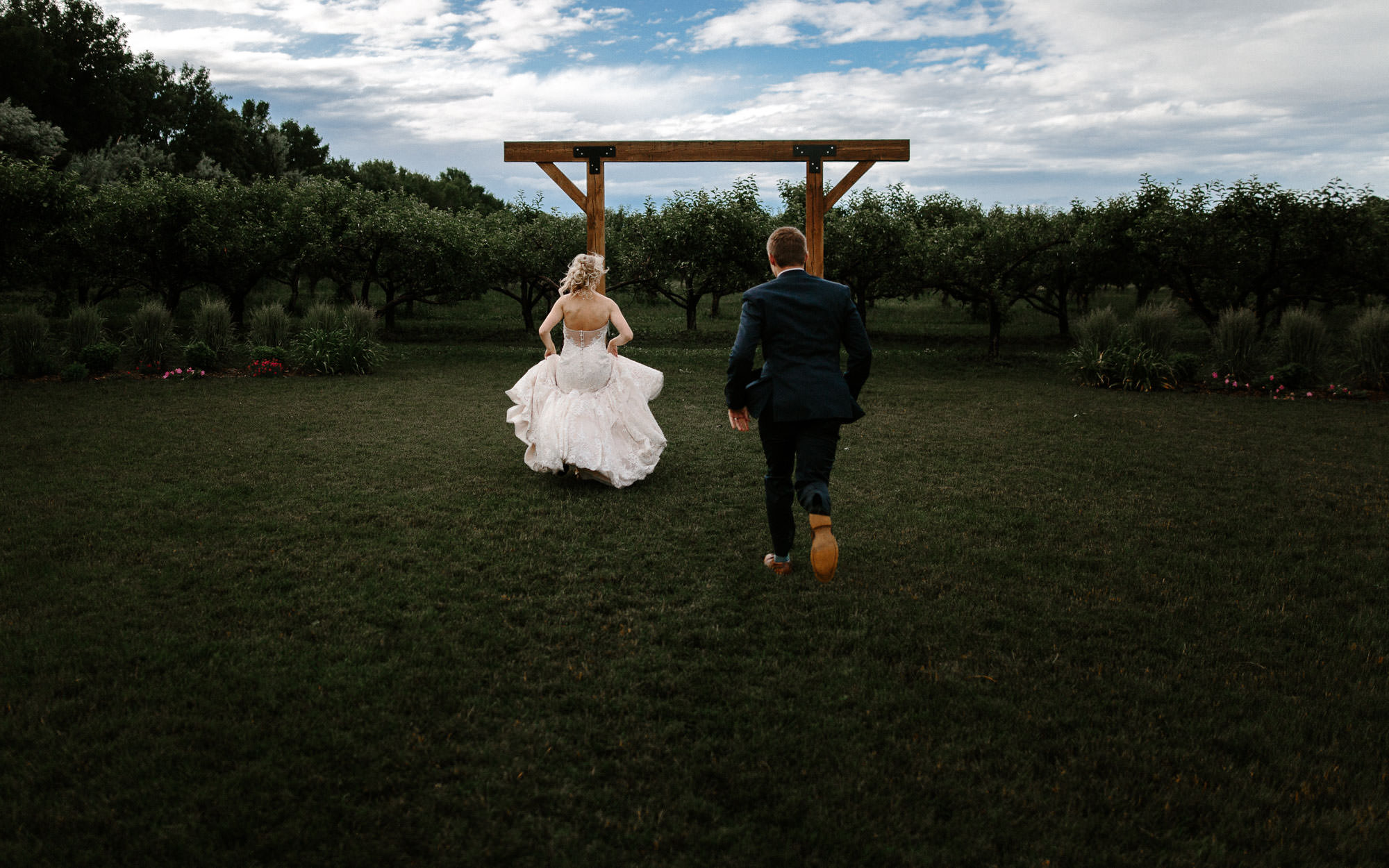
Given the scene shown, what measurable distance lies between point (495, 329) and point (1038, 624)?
2137cm

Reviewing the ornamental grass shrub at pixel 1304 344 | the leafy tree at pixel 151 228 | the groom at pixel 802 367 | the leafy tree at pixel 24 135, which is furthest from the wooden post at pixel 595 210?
the leafy tree at pixel 24 135

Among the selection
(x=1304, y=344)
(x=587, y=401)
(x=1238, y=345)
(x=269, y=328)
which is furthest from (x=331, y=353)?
(x=1304, y=344)

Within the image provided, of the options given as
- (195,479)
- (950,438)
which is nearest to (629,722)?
(195,479)

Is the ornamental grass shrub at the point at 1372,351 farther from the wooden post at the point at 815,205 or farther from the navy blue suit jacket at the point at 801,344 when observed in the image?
the navy blue suit jacket at the point at 801,344

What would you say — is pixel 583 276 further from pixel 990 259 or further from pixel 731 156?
pixel 990 259

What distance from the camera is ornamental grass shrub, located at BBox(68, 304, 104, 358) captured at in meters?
14.6

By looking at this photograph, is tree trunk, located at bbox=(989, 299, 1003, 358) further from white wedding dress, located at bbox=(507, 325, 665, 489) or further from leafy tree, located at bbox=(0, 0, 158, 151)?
leafy tree, located at bbox=(0, 0, 158, 151)

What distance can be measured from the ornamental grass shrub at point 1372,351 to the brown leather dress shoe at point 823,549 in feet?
47.1

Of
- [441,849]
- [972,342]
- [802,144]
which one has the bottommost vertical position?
[441,849]

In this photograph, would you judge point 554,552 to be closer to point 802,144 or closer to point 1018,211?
point 802,144

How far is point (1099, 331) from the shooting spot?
51.1ft

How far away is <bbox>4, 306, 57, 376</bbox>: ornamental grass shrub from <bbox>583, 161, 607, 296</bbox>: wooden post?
991 centimetres

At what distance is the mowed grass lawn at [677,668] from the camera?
9.70 ft

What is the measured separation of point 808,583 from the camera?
17.6 feet
